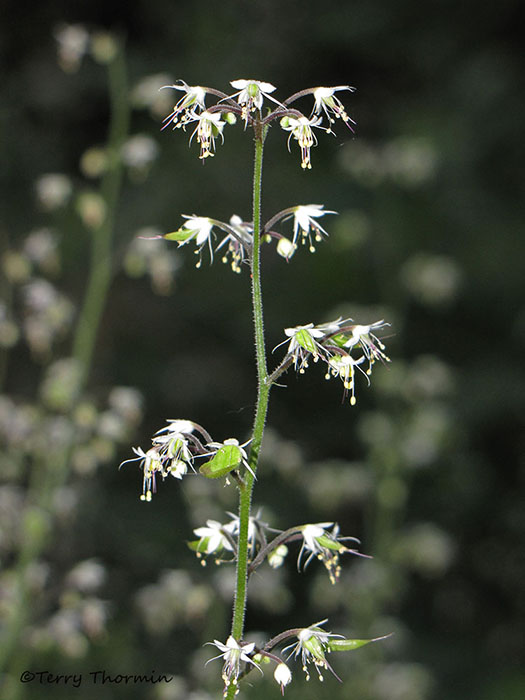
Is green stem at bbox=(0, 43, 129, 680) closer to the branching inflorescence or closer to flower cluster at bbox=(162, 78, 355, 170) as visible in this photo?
the branching inflorescence

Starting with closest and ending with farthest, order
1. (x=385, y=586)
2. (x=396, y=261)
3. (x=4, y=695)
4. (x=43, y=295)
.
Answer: (x=4, y=695) → (x=43, y=295) → (x=385, y=586) → (x=396, y=261)

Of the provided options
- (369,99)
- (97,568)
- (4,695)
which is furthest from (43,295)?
(369,99)

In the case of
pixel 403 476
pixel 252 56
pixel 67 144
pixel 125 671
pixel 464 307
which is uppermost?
pixel 252 56

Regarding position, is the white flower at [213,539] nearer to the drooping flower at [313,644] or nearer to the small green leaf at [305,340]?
the drooping flower at [313,644]

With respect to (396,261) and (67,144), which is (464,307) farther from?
(67,144)

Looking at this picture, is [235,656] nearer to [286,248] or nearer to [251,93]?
[286,248]

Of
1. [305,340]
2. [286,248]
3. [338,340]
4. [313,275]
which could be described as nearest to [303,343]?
[305,340]

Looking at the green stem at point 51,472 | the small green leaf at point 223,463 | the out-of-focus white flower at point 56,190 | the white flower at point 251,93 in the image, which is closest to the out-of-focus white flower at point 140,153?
the green stem at point 51,472
